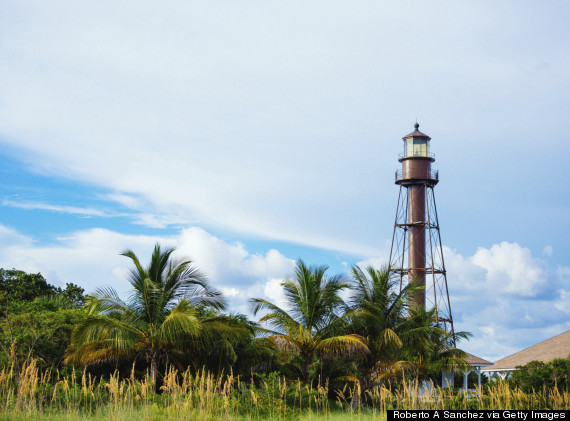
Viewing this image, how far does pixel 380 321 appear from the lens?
22.5 m

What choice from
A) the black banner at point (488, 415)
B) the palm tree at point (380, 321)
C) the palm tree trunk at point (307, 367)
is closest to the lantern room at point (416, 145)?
the palm tree at point (380, 321)

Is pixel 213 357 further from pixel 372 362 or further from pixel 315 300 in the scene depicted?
pixel 372 362

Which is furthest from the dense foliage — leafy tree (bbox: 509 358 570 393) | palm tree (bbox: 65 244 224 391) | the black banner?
the black banner

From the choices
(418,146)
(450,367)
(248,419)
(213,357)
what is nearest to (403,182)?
(418,146)

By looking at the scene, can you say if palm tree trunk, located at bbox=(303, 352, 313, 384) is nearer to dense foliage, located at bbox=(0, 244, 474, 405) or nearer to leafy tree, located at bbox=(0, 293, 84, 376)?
dense foliage, located at bbox=(0, 244, 474, 405)

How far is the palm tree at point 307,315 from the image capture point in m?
21.6

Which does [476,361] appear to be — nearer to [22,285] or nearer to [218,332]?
[218,332]

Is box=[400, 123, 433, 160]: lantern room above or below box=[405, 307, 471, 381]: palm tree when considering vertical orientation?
above

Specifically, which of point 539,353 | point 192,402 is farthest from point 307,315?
point 539,353

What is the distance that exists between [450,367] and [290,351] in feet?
36.4

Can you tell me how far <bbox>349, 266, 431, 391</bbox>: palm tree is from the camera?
22531 mm

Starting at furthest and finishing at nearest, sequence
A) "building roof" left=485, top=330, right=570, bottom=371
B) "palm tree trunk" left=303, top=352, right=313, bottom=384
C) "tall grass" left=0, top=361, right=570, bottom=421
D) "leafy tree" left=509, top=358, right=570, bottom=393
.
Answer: "building roof" left=485, top=330, right=570, bottom=371 → "leafy tree" left=509, top=358, right=570, bottom=393 → "palm tree trunk" left=303, top=352, right=313, bottom=384 → "tall grass" left=0, top=361, right=570, bottom=421

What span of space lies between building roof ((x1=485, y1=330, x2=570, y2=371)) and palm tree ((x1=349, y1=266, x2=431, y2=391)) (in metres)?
12.7

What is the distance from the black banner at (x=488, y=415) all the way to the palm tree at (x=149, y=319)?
830 cm
